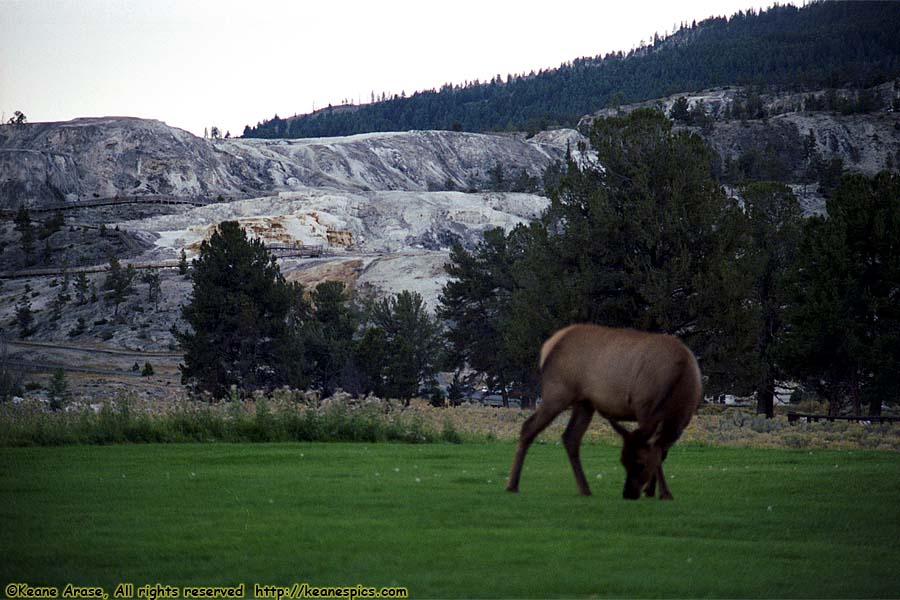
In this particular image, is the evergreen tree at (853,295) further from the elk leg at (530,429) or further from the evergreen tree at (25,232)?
the evergreen tree at (25,232)

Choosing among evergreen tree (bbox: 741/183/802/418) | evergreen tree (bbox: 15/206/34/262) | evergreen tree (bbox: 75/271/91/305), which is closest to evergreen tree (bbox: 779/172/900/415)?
evergreen tree (bbox: 741/183/802/418)

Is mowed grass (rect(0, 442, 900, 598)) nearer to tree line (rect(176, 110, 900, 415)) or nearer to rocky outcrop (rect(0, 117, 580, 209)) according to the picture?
tree line (rect(176, 110, 900, 415))

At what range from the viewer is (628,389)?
9.08 m

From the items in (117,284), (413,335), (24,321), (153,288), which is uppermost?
(117,284)

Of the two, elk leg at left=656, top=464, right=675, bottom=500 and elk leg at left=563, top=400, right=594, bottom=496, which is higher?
elk leg at left=563, top=400, right=594, bottom=496

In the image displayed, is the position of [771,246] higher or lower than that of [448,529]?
higher

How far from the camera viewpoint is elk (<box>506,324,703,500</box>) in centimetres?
902

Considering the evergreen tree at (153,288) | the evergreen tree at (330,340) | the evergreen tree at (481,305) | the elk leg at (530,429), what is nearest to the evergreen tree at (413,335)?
the evergreen tree at (481,305)

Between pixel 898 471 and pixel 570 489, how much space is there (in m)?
5.26

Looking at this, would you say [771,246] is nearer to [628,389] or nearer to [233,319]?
[233,319]

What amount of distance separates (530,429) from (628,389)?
1.09 meters

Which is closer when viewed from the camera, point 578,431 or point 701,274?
point 578,431

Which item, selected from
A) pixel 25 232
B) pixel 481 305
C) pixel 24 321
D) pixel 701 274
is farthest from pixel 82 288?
pixel 701 274

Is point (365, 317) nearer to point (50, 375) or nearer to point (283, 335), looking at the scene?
point (283, 335)
